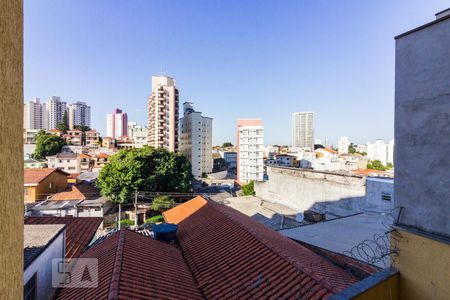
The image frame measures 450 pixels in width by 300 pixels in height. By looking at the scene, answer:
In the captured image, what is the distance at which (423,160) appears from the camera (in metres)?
2.70

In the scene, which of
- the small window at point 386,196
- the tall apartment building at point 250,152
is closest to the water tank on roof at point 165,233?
the small window at point 386,196

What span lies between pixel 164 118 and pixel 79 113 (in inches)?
3261

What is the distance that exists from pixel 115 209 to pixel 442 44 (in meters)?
28.3

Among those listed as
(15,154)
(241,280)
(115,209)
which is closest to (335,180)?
(241,280)

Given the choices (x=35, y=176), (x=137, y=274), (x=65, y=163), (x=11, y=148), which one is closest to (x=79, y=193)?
(x=35, y=176)

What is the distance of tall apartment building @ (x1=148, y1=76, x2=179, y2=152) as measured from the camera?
48.1m

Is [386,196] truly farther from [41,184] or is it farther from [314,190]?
[41,184]

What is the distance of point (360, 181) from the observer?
54.7 ft

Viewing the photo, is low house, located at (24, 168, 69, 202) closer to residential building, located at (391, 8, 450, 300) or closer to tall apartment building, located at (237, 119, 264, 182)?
residential building, located at (391, 8, 450, 300)

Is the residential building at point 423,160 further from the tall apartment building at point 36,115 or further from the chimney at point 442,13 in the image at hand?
the tall apartment building at point 36,115

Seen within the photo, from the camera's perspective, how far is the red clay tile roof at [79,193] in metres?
24.7

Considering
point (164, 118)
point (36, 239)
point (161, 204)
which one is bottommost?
point (161, 204)

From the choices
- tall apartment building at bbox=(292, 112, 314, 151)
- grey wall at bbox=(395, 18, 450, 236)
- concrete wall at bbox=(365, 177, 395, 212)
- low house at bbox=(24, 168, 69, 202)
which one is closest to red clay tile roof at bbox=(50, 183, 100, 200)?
low house at bbox=(24, 168, 69, 202)

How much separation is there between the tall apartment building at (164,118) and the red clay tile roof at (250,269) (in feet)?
136
